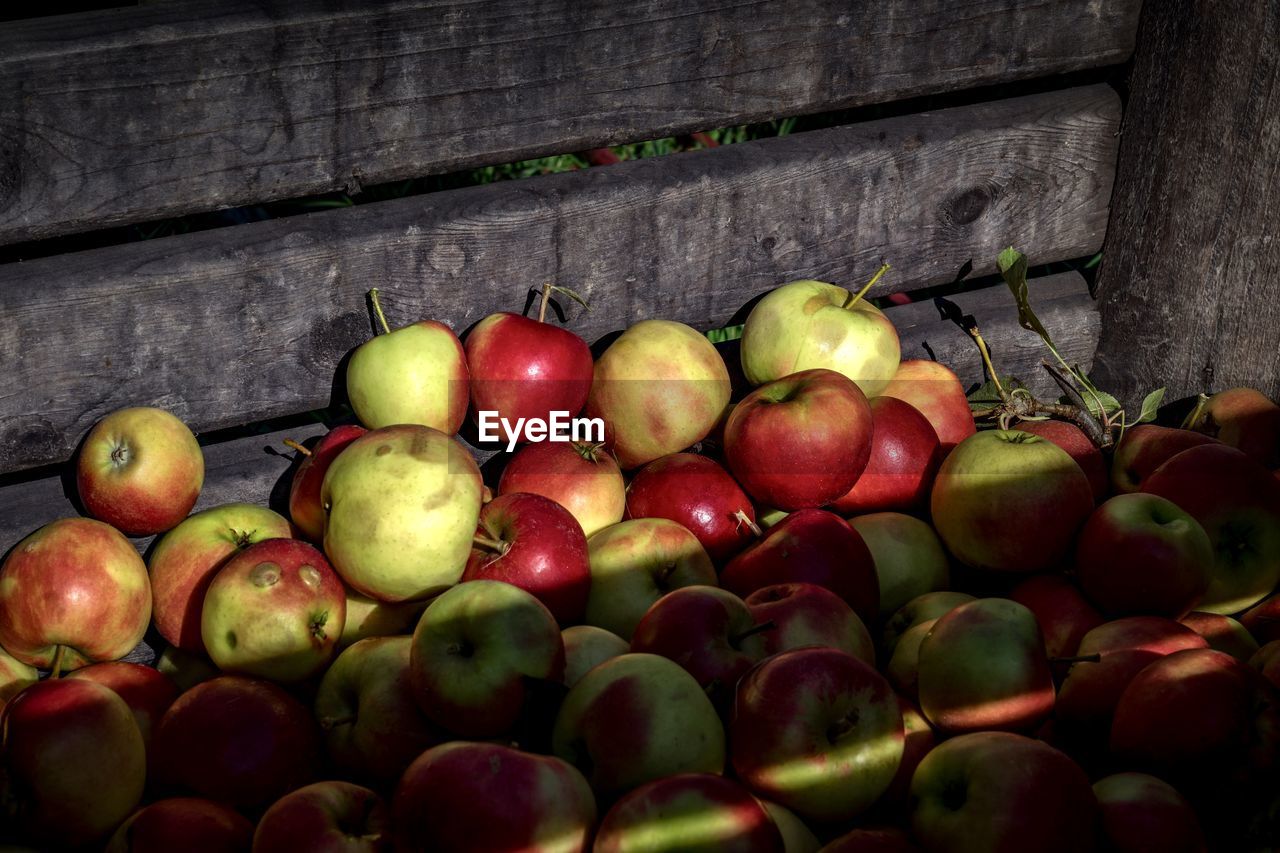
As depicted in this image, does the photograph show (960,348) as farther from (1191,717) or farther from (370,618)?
(370,618)

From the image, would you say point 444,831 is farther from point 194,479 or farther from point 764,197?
point 764,197

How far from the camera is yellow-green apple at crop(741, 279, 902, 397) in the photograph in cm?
225

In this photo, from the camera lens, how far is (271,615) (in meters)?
1.75

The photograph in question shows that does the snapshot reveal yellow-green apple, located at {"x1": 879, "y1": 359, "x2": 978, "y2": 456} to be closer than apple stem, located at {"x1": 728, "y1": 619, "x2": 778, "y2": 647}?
No

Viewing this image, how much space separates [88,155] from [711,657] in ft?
4.32

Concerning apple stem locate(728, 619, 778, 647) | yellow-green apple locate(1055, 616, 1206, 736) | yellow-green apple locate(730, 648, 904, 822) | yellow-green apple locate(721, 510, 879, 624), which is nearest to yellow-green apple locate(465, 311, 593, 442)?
yellow-green apple locate(721, 510, 879, 624)

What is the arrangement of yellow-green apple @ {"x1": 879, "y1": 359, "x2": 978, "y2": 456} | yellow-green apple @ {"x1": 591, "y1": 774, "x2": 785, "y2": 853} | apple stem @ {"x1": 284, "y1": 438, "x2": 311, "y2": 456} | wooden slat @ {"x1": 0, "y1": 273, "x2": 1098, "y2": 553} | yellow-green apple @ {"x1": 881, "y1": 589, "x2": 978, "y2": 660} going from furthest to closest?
1. yellow-green apple @ {"x1": 879, "y1": 359, "x2": 978, "y2": 456}
2. wooden slat @ {"x1": 0, "y1": 273, "x2": 1098, "y2": 553}
3. apple stem @ {"x1": 284, "y1": 438, "x2": 311, "y2": 456}
4. yellow-green apple @ {"x1": 881, "y1": 589, "x2": 978, "y2": 660}
5. yellow-green apple @ {"x1": 591, "y1": 774, "x2": 785, "y2": 853}

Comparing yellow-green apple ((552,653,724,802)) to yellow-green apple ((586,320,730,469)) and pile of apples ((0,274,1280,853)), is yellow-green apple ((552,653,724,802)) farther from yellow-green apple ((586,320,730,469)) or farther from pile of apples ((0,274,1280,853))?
yellow-green apple ((586,320,730,469))

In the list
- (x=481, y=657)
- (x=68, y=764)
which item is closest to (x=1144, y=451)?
(x=481, y=657)

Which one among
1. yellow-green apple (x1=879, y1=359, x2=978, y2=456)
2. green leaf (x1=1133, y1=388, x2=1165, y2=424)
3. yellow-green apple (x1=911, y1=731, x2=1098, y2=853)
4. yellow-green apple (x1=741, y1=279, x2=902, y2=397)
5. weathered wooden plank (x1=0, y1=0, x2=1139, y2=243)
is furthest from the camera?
green leaf (x1=1133, y1=388, x2=1165, y2=424)

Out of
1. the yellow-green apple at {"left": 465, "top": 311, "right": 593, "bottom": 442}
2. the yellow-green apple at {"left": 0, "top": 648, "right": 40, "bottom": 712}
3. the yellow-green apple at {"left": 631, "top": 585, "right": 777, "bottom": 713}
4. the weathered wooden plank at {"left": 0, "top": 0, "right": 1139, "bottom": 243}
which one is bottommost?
the yellow-green apple at {"left": 0, "top": 648, "right": 40, "bottom": 712}

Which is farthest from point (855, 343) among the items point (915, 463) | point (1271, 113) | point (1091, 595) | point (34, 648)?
point (34, 648)

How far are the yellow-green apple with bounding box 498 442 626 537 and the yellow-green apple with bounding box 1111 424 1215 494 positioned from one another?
3.46 feet

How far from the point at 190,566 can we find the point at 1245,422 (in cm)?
218
